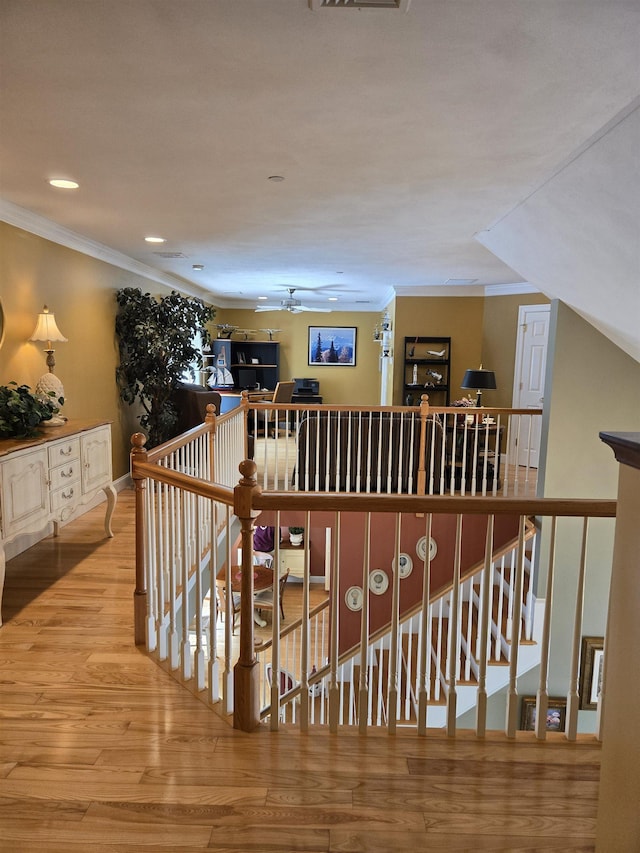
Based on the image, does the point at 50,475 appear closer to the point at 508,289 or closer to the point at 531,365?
the point at 531,365

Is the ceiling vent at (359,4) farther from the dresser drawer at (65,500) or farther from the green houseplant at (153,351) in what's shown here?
the green houseplant at (153,351)

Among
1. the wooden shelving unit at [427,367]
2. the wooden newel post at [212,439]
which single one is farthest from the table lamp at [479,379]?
the wooden newel post at [212,439]

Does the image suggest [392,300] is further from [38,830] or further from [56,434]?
[38,830]

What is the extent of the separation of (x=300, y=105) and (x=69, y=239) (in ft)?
10.8

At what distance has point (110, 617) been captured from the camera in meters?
3.03

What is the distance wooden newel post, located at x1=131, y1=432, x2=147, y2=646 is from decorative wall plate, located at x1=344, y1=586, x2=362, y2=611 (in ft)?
12.0

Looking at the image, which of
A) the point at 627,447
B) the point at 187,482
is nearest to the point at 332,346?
the point at 187,482

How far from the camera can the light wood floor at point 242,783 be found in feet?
5.22

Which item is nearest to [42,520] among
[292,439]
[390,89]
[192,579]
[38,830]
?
[192,579]

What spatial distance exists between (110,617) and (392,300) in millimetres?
7144

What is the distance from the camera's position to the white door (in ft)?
24.2

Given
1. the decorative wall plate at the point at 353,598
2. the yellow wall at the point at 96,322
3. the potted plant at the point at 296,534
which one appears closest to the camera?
the yellow wall at the point at 96,322

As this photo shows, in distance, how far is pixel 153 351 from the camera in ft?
19.0

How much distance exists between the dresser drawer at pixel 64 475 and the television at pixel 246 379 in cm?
716
